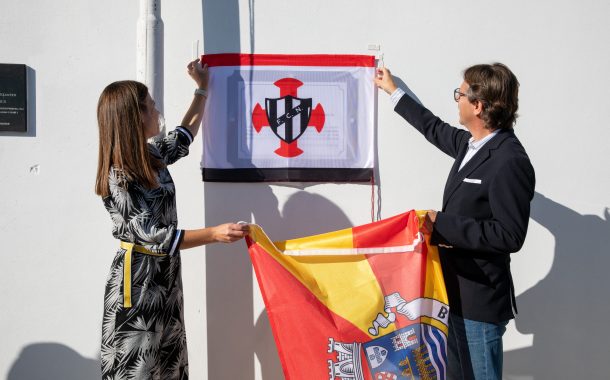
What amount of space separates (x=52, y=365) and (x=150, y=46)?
1596 millimetres

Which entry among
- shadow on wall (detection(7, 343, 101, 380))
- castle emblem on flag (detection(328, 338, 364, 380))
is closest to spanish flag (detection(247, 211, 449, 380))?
castle emblem on flag (detection(328, 338, 364, 380))

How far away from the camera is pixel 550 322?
2.75 m

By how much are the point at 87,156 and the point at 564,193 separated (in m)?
2.35

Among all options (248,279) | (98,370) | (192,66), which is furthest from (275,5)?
(98,370)

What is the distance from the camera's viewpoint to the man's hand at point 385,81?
2.53 m

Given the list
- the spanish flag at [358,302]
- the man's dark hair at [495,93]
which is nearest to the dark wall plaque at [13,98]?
the spanish flag at [358,302]

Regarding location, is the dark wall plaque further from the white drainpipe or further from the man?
the man

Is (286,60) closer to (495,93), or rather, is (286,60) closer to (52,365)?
(495,93)

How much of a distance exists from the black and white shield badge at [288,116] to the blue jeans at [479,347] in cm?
110

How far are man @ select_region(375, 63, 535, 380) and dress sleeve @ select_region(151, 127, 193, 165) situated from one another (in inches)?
42.5

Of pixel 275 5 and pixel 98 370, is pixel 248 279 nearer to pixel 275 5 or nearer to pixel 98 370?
pixel 98 370

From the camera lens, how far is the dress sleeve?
7.52 feet

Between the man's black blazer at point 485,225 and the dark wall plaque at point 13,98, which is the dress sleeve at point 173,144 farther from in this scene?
the man's black blazer at point 485,225

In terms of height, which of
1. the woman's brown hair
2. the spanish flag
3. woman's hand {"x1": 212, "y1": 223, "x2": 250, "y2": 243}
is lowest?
the spanish flag
